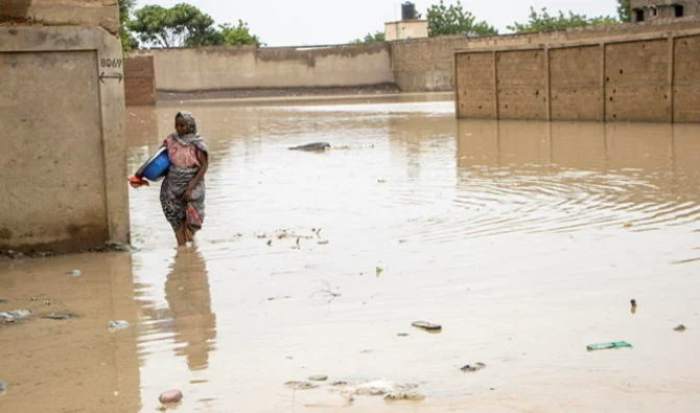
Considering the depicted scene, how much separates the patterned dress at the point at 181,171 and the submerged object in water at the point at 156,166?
46 millimetres

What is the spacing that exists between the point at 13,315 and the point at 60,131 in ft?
9.63

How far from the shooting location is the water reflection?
6691 mm

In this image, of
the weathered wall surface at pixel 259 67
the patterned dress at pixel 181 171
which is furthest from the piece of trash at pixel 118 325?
the weathered wall surface at pixel 259 67

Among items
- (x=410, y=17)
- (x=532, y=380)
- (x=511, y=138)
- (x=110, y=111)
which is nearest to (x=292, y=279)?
(x=110, y=111)

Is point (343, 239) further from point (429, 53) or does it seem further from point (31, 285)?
point (429, 53)

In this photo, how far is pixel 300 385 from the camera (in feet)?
19.2

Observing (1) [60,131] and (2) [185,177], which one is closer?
(1) [60,131]

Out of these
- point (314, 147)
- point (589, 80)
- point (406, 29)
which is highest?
point (406, 29)

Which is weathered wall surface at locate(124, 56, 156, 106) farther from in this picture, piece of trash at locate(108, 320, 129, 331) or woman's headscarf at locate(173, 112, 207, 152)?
piece of trash at locate(108, 320, 129, 331)

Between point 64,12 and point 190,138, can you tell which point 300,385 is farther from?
point 64,12


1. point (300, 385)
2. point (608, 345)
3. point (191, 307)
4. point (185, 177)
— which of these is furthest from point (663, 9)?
point (300, 385)

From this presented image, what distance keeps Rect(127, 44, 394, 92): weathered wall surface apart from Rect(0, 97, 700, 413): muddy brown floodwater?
4690 centimetres

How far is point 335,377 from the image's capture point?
5973mm

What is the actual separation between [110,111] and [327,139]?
52.2 ft
